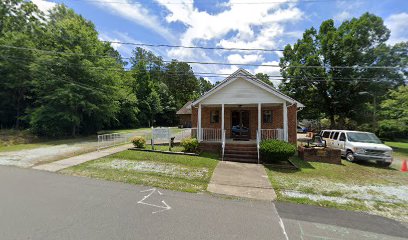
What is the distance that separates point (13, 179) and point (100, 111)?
53.7ft

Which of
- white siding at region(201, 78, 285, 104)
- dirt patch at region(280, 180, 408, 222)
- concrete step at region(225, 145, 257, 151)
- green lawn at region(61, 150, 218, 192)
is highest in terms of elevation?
white siding at region(201, 78, 285, 104)

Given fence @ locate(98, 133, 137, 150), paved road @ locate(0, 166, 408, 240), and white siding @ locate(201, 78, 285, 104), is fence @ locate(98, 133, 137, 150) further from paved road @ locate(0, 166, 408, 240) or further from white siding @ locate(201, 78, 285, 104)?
white siding @ locate(201, 78, 285, 104)

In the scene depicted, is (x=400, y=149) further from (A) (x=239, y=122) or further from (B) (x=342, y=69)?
(A) (x=239, y=122)

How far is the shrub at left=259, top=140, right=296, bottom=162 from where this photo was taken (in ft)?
32.5

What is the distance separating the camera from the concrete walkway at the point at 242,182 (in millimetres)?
6250

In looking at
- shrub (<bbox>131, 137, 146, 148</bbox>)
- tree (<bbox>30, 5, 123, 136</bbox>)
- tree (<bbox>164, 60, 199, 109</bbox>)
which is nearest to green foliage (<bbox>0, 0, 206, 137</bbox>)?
tree (<bbox>30, 5, 123, 136</bbox>)

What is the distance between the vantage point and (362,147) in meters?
11.2

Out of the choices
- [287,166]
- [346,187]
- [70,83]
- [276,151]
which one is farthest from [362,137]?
[70,83]

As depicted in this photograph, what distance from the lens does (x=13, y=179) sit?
22.6 feet

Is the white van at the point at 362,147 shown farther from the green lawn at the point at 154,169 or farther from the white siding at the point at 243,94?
the green lawn at the point at 154,169

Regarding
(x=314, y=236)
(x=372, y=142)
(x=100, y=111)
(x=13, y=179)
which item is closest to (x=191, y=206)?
(x=314, y=236)

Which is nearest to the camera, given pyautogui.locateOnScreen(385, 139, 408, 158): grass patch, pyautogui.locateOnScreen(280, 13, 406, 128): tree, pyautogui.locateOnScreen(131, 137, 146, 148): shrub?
pyautogui.locateOnScreen(131, 137, 146, 148): shrub

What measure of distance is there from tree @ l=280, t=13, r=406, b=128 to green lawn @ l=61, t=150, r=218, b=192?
1602 cm

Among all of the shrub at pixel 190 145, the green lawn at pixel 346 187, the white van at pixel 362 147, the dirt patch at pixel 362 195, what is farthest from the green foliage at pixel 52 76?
the dirt patch at pixel 362 195
